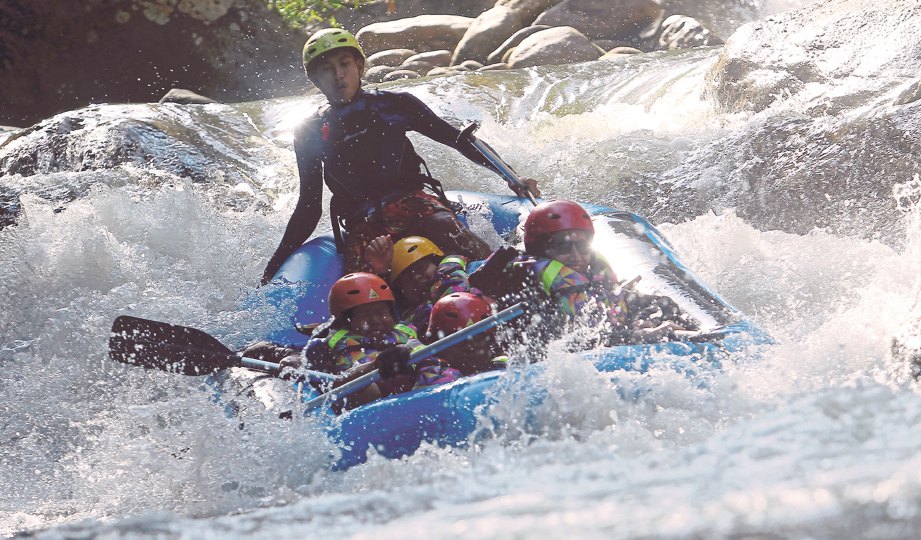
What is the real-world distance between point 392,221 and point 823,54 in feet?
12.1

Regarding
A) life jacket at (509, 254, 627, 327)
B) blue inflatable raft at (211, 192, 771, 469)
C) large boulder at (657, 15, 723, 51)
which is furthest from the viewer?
large boulder at (657, 15, 723, 51)

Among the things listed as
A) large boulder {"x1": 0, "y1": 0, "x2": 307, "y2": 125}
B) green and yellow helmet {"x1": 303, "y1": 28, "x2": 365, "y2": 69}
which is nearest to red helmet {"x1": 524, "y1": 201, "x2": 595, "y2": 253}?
green and yellow helmet {"x1": 303, "y1": 28, "x2": 365, "y2": 69}

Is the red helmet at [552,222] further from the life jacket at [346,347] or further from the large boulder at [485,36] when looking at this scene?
the large boulder at [485,36]

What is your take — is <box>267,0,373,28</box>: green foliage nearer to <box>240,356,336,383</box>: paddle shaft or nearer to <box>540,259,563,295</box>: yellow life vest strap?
<box>240,356,336,383</box>: paddle shaft

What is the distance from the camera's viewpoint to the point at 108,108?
7.94m

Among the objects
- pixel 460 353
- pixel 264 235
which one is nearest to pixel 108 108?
pixel 264 235

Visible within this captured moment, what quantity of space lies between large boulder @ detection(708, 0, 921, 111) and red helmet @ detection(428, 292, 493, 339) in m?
3.67

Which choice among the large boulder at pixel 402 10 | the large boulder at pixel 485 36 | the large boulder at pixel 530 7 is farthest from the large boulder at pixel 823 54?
the large boulder at pixel 402 10

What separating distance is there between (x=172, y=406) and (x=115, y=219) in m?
3.01

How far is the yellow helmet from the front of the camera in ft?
12.2

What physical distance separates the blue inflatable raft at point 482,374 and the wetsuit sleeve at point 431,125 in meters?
0.64

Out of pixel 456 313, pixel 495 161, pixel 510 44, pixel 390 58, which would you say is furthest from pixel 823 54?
pixel 390 58

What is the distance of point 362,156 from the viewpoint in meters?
4.37

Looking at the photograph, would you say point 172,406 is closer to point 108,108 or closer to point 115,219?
point 115,219
